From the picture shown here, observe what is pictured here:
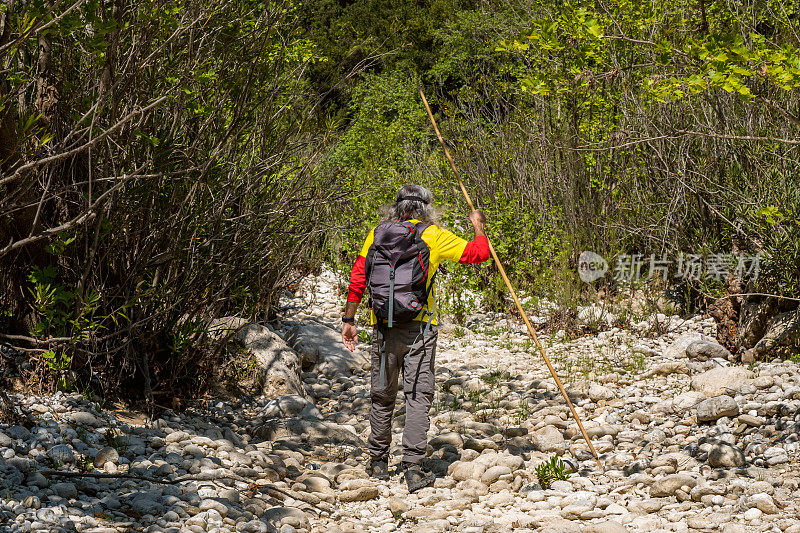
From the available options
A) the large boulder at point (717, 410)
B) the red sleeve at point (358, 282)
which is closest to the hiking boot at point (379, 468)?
A: the red sleeve at point (358, 282)

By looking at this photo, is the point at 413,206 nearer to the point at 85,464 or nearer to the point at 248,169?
the point at 248,169

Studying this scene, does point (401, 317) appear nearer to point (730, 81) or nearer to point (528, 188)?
point (730, 81)

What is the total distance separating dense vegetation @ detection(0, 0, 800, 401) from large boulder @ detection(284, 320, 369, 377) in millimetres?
701

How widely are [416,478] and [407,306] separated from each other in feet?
3.57

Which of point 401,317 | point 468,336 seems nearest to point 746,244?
point 468,336

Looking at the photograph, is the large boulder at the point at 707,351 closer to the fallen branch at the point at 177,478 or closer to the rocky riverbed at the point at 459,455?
the rocky riverbed at the point at 459,455

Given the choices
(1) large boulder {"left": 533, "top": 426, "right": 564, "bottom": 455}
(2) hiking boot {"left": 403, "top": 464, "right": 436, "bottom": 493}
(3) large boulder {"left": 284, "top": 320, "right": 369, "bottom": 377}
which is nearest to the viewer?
(2) hiking boot {"left": 403, "top": 464, "right": 436, "bottom": 493}

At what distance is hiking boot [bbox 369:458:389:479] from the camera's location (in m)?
4.92

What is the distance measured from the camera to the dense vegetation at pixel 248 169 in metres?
4.13

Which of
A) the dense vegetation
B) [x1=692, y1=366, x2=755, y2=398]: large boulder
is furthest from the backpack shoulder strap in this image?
[x1=692, y1=366, x2=755, y2=398]: large boulder

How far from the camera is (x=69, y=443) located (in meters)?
4.13

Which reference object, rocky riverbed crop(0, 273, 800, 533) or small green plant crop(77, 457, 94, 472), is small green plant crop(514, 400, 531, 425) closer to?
rocky riverbed crop(0, 273, 800, 533)

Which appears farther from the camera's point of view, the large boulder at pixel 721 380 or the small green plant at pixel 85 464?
the large boulder at pixel 721 380

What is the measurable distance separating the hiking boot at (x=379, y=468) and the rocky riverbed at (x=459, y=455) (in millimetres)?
88
